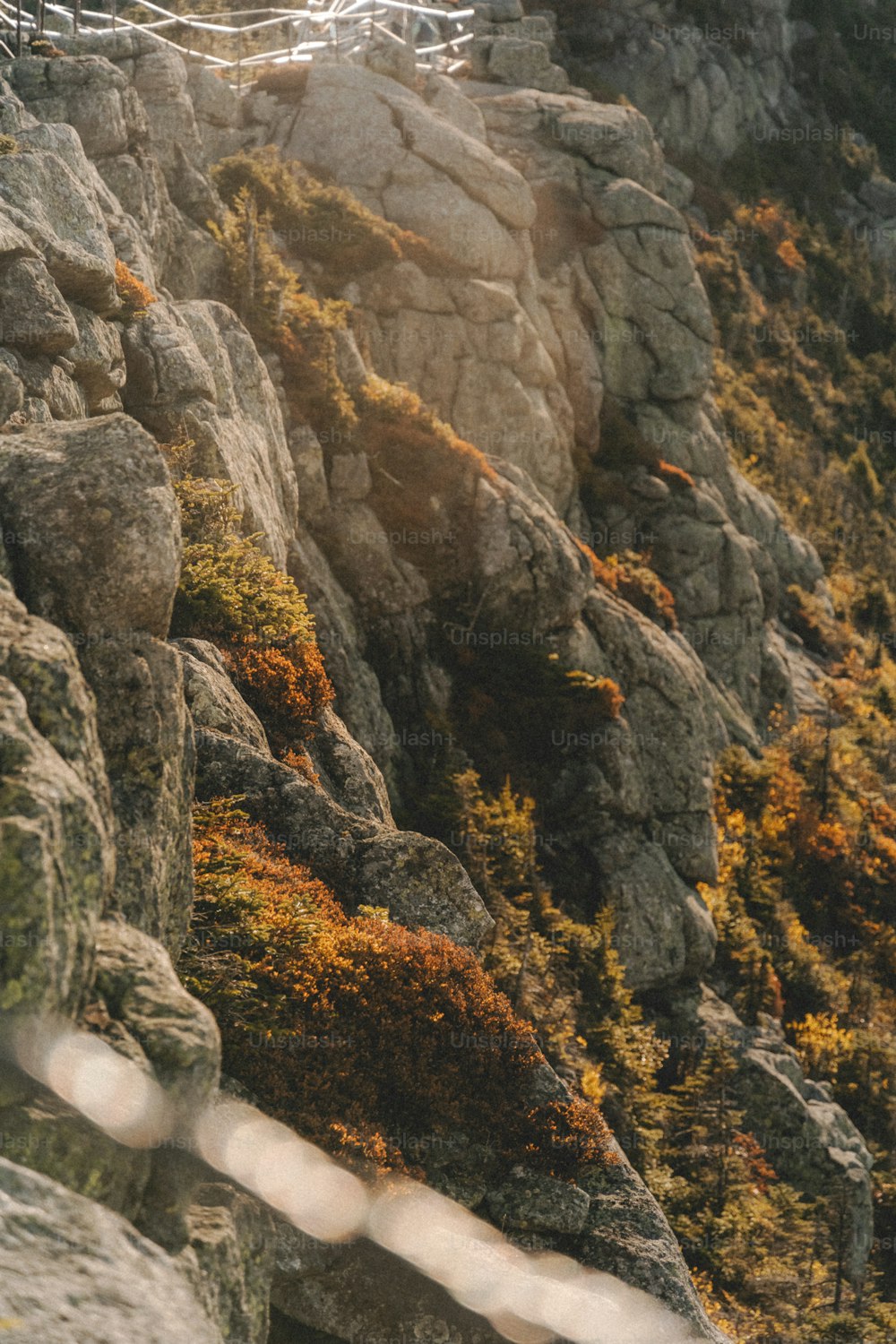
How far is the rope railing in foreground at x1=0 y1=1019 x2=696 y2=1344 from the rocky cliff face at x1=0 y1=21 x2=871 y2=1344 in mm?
239

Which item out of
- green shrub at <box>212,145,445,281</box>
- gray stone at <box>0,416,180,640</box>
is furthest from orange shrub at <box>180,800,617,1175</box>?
green shrub at <box>212,145,445,281</box>

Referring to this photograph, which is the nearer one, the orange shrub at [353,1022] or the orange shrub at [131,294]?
the orange shrub at [353,1022]

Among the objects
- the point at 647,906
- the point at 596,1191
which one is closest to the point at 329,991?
the point at 596,1191

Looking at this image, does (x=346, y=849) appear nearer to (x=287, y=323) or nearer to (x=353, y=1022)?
(x=353, y=1022)

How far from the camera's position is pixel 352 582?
28844mm

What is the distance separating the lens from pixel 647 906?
3120 cm

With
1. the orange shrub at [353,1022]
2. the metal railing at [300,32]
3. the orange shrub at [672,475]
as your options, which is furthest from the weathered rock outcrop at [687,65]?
the orange shrub at [353,1022]

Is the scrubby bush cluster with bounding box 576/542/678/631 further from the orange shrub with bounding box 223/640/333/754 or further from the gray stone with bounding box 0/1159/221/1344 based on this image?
the gray stone with bounding box 0/1159/221/1344

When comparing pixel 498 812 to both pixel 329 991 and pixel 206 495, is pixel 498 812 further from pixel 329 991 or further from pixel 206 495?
pixel 329 991

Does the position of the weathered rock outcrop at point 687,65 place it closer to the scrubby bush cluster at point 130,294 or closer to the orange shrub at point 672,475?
the orange shrub at point 672,475

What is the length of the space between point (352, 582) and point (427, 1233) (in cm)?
1871

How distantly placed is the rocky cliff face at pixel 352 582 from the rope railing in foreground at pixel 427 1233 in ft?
0.78

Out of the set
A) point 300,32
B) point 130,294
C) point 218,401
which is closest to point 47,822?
point 130,294

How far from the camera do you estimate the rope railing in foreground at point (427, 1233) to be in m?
10.0
